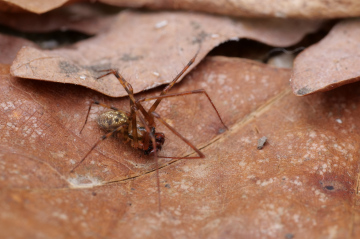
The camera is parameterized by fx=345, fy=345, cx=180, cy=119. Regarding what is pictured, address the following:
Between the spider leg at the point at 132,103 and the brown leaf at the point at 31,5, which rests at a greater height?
the brown leaf at the point at 31,5

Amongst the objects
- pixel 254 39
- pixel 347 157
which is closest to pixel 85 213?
pixel 347 157

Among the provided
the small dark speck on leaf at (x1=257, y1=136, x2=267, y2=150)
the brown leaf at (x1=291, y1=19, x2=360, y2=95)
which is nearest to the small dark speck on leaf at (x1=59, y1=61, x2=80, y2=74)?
the small dark speck on leaf at (x1=257, y1=136, x2=267, y2=150)

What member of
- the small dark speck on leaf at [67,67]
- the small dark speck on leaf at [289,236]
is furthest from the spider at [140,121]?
the small dark speck on leaf at [289,236]

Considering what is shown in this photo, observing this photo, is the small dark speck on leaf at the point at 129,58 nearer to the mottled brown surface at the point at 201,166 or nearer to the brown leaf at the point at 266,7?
the mottled brown surface at the point at 201,166

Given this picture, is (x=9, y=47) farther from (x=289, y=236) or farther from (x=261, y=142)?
(x=289, y=236)

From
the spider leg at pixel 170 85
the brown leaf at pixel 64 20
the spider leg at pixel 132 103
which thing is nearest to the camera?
the spider leg at pixel 132 103

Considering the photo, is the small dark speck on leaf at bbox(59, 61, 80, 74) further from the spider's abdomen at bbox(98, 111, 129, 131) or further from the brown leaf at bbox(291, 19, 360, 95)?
the brown leaf at bbox(291, 19, 360, 95)

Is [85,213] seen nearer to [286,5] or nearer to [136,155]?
[136,155]

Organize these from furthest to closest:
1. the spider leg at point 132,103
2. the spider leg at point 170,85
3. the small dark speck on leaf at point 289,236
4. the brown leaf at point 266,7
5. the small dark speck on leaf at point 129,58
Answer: the small dark speck on leaf at point 129,58 → the brown leaf at point 266,7 → the spider leg at point 170,85 → the spider leg at point 132,103 → the small dark speck on leaf at point 289,236
